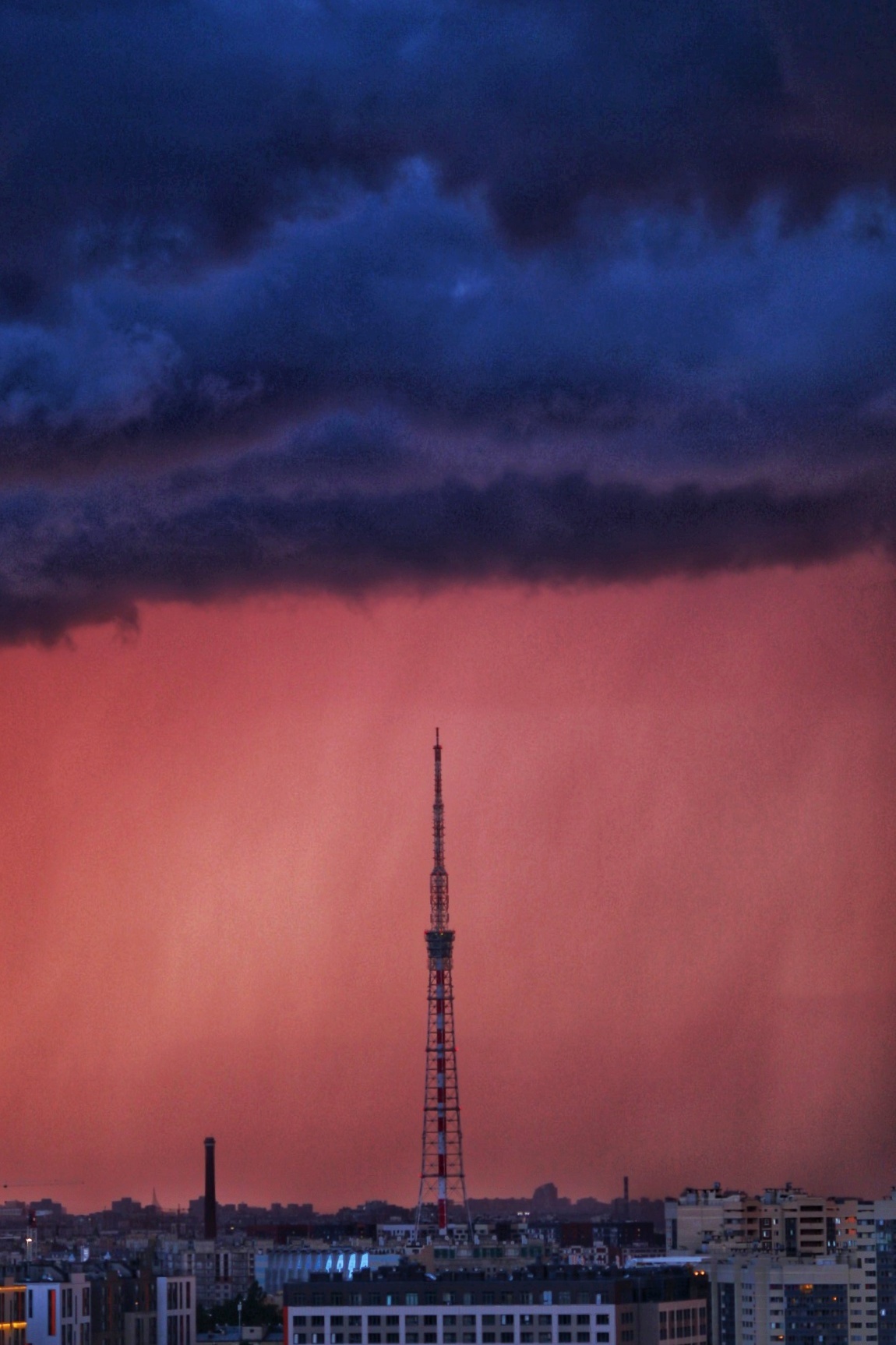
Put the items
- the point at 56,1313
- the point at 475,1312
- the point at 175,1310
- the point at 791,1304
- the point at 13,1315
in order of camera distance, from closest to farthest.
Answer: the point at 475,1312 → the point at 13,1315 → the point at 56,1313 → the point at 175,1310 → the point at 791,1304

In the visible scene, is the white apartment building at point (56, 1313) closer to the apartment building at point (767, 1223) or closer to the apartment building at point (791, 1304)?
the apartment building at point (791, 1304)

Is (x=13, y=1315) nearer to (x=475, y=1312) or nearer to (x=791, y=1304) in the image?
(x=475, y=1312)

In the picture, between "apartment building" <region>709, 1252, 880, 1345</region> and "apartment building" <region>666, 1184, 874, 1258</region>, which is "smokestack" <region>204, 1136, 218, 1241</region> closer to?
"apartment building" <region>666, 1184, 874, 1258</region>

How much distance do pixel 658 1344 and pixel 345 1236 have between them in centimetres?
4466

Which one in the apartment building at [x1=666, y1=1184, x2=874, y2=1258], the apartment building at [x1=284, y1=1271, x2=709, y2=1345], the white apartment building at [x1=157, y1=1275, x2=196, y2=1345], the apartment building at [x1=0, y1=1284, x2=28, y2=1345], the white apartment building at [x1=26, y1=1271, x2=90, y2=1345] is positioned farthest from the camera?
the apartment building at [x1=666, y1=1184, x2=874, y2=1258]

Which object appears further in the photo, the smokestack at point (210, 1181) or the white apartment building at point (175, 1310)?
the smokestack at point (210, 1181)

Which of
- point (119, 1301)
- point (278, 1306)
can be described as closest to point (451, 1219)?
point (278, 1306)

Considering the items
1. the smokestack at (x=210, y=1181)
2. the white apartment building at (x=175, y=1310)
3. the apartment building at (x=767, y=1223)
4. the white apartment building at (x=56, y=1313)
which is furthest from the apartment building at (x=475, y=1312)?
the smokestack at (x=210, y=1181)

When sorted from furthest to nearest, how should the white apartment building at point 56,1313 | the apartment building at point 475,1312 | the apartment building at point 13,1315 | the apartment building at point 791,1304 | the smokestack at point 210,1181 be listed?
1. the smokestack at point 210,1181
2. the apartment building at point 791,1304
3. the white apartment building at point 56,1313
4. the apartment building at point 13,1315
5. the apartment building at point 475,1312

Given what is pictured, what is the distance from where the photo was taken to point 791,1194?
74062 millimetres

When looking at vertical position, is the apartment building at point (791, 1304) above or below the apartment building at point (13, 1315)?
below

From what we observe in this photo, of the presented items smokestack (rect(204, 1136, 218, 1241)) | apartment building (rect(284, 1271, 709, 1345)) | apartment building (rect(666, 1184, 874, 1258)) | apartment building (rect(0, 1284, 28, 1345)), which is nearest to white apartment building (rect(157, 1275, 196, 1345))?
apartment building (rect(0, 1284, 28, 1345))

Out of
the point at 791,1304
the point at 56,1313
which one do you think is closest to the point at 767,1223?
the point at 791,1304

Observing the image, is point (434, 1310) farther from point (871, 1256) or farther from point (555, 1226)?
point (555, 1226)
